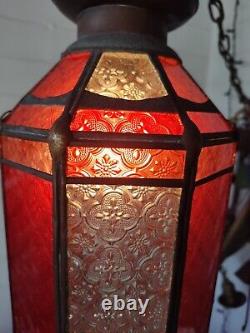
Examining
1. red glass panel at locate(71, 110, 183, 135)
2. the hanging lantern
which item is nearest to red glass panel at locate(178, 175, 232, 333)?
the hanging lantern

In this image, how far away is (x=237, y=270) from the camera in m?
1.10

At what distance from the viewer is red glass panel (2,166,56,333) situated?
1.87ft

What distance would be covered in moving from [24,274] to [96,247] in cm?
20

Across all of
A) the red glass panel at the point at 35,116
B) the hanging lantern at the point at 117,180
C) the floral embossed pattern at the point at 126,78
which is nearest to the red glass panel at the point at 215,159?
the hanging lantern at the point at 117,180

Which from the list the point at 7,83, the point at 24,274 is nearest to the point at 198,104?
the point at 24,274

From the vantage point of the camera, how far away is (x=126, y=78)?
56 centimetres

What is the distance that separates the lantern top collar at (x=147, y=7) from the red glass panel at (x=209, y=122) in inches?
7.7

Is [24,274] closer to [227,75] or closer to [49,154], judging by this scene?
[49,154]

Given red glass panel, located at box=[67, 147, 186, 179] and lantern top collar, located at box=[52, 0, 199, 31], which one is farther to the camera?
lantern top collar, located at box=[52, 0, 199, 31]

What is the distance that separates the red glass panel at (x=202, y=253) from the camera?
0.58 metres

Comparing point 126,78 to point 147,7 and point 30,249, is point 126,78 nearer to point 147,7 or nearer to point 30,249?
point 147,7

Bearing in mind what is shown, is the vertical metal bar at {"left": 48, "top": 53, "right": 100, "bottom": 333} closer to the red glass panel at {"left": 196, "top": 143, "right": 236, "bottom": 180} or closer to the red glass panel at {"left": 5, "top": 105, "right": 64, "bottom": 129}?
the red glass panel at {"left": 5, "top": 105, "right": 64, "bottom": 129}

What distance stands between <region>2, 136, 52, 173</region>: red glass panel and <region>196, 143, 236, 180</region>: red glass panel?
224mm

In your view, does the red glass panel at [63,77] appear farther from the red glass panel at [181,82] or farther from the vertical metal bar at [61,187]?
the red glass panel at [181,82]
